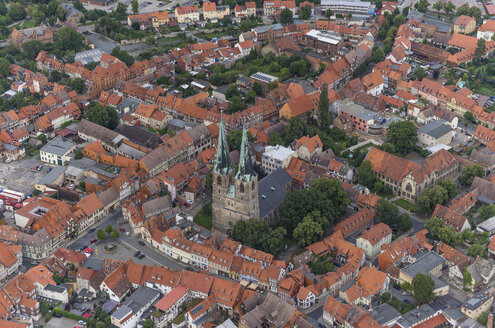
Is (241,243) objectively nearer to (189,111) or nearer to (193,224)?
(193,224)

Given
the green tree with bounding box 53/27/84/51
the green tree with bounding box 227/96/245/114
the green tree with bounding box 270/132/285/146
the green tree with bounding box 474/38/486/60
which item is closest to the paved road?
the green tree with bounding box 270/132/285/146

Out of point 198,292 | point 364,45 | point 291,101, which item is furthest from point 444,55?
→ point 198,292

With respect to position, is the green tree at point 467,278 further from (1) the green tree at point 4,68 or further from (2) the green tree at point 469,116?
(1) the green tree at point 4,68

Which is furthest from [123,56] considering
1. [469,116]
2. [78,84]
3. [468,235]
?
[468,235]

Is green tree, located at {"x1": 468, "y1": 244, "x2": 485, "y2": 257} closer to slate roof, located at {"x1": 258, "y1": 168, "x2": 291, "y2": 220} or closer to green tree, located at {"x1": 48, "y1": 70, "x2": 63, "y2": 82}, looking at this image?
slate roof, located at {"x1": 258, "y1": 168, "x2": 291, "y2": 220}

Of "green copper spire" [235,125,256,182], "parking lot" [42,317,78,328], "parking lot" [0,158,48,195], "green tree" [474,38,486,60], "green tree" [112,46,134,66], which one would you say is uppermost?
"green copper spire" [235,125,256,182]
